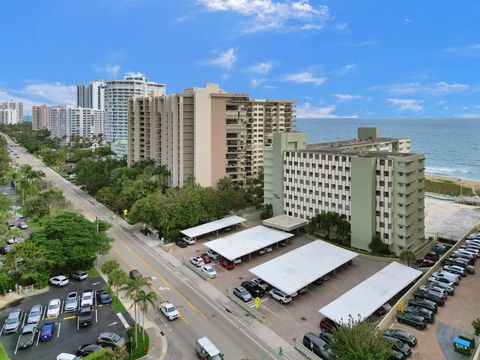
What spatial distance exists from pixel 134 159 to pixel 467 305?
74646mm

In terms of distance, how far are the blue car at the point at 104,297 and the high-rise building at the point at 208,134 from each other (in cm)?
3466

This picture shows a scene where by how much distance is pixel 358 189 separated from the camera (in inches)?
1812

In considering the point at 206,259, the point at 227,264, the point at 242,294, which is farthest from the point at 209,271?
the point at 242,294

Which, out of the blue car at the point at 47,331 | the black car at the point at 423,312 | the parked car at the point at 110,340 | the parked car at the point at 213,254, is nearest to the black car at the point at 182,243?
the parked car at the point at 213,254

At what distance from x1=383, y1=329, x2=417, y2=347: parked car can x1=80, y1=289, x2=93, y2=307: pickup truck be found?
80.8 feet

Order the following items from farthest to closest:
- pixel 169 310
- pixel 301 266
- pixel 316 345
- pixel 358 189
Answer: pixel 358 189 → pixel 301 266 → pixel 169 310 → pixel 316 345

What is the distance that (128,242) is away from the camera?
50562 millimetres

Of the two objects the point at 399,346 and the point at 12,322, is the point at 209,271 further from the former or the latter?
the point at 399,346

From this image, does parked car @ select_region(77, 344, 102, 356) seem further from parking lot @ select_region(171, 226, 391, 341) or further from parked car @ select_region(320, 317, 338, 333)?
parked car @ select_region(320, 317, 338, 333)

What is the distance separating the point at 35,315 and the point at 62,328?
2.94 m

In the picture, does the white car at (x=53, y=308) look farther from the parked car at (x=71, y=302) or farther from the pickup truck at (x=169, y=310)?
the pickup truck at (x=169, y=310)

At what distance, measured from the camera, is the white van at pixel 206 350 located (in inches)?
984

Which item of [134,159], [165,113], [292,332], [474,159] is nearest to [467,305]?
[292,332]

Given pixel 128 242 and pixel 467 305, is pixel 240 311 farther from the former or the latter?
pixel 128 242
